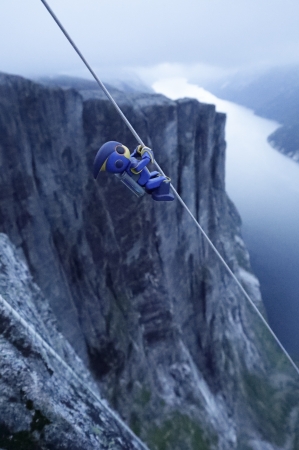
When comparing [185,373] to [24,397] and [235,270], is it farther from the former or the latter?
[24,397]

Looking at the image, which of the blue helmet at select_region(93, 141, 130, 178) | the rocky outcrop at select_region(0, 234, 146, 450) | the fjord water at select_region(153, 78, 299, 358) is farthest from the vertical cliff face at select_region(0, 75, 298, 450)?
the fjord water at select_region(153, 78, 299, 358)

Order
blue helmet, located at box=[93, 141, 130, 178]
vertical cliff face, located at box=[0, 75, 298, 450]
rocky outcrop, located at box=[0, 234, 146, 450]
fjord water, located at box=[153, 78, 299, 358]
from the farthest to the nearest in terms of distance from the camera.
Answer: fjord water, located at box=[153, 78, 299, 358], vertical cliff face, located at box=[0, 75, 298, 450], blue helmet, located at box=[93, 141, 130, 178], rocky outcrop, located at box=[0, 234, 146, 450]

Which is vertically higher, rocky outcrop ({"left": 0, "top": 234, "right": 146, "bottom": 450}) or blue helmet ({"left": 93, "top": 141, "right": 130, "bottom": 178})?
blue helmet ({"left": 93, "top": 141, "right": 130, "bottom": 178})

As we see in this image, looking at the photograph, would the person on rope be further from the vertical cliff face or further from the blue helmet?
the vertical cliff face

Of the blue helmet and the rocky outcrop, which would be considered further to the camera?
the blue helmet

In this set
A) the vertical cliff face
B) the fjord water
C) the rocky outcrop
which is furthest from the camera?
the fjord water

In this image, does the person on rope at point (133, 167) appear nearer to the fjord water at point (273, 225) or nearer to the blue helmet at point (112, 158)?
the blue helmet at point (112, 158)

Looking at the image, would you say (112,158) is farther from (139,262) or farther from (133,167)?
(139,262)

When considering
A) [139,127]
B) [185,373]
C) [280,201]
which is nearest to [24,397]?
[139,127]
